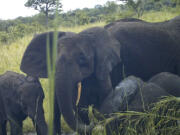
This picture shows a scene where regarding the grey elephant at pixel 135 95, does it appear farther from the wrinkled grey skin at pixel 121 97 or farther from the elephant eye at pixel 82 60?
the elephant eye at pixel 82 60

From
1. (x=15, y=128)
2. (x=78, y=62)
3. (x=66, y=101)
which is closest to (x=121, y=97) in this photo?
(x=66, y=101)

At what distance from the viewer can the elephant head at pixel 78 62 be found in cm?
266

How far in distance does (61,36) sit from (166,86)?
135 centimetres

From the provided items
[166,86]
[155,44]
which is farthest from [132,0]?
[166,86]

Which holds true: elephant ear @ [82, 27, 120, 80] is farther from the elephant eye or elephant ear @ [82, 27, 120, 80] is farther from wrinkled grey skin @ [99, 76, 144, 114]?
wrinkled grey skin @ [99, 76, 144, 114]

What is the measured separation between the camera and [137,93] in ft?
8.93

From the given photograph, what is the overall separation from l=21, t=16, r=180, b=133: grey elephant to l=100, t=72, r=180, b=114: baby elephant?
0.59ft

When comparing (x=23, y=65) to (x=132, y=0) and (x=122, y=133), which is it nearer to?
(x=122, y=133)

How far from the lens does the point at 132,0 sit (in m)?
12.9

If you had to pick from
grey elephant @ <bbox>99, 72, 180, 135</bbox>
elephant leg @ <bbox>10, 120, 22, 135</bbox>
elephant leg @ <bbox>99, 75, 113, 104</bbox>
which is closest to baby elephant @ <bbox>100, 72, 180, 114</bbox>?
grey elephant @ <bbox>99, 72, 180, 135</bbox>

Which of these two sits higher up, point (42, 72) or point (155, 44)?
point (155, 44)

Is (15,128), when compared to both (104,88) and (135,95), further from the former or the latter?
(135,95)

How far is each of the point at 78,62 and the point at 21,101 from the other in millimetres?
749

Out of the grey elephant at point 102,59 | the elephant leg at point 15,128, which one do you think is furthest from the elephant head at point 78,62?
the elephant leg at point 15,128
